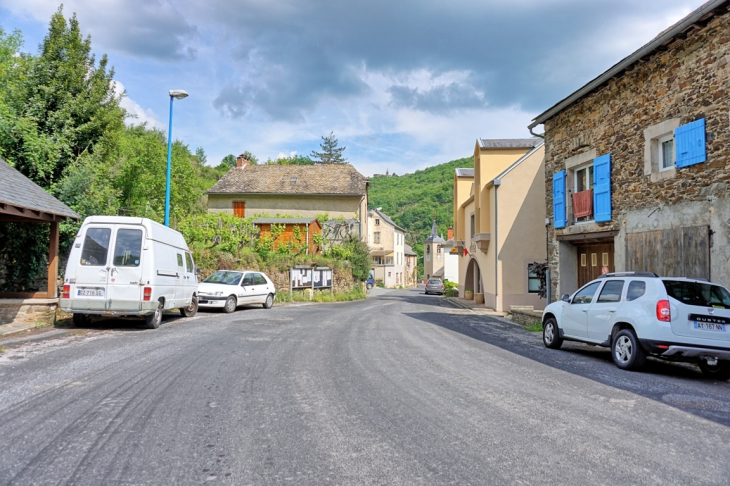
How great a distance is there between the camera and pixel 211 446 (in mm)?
4234

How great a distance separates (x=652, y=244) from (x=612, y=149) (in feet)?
10.0

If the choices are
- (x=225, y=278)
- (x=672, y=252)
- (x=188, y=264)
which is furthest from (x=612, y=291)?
(x=225, y=278)

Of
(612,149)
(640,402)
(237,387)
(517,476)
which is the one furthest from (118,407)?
(612,149)

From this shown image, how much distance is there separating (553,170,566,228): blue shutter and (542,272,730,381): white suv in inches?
266

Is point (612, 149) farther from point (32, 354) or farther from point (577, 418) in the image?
point (32, 354)

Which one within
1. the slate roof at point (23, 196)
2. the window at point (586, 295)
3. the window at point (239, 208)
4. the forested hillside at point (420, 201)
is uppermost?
the forested hillside at point (420, 201)

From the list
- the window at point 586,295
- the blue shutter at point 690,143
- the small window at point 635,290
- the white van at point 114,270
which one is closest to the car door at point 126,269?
the white van at point 114,270

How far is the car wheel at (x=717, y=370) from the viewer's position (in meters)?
7.79

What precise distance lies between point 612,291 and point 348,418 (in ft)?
19.8

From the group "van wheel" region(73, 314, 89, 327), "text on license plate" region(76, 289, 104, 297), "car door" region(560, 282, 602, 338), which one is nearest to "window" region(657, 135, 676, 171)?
"car door" region(560, 282, 602, 338)

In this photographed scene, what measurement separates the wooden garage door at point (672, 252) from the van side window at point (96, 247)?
1236cm

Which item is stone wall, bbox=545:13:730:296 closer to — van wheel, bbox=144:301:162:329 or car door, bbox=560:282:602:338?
car door, bbox=560:282:602:338

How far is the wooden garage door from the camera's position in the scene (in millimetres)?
10094

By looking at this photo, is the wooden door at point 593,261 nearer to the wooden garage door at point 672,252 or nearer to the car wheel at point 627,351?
the wooden garage door at point 672,252
